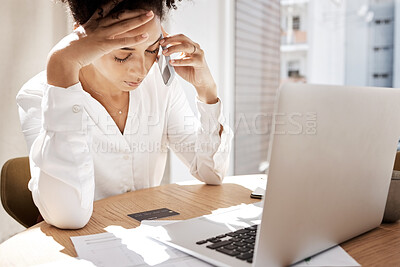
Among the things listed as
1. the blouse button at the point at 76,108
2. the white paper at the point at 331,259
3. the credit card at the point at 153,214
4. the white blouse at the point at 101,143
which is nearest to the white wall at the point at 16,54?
the white blouse at the point at 101,143

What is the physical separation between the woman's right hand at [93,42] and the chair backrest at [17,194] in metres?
0.45

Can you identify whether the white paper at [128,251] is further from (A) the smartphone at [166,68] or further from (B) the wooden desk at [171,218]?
(A) the smartphone at [166,68]

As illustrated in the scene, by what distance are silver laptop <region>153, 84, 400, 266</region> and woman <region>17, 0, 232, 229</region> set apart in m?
0.34

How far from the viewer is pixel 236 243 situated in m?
0.66

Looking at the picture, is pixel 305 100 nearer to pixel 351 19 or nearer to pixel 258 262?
pixel 258 262

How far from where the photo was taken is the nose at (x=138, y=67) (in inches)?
45.7

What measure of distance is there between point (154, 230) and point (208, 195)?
1.34 ft

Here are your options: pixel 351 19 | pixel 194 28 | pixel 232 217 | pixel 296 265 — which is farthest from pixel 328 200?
pixel 351 19

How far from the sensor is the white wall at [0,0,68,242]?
1.87 meters

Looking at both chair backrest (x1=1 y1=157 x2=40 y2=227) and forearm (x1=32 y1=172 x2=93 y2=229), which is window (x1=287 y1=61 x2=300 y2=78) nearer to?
chair backrest (x1=1 y1=157 x2=40 y2=227)

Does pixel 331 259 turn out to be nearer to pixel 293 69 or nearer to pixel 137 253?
pixel 137 253

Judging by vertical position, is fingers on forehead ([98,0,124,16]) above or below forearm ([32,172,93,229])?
above

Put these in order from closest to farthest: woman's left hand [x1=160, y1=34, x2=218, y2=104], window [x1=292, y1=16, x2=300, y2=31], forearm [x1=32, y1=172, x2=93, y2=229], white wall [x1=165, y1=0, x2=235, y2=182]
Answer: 1. forearm [x1=32, y1=172, x2=93, y2=229]
2. woman's left hand [x1=160, y1=34, x2=218, y2=104]
3. white wall [x1=165, y1=0, x2=235, y2=182]
4. window [x1=292, y1=16, x2=300, y2=31]

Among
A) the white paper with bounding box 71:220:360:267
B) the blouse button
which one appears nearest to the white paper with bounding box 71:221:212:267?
the white paper with bounding box 71:220:360:267
